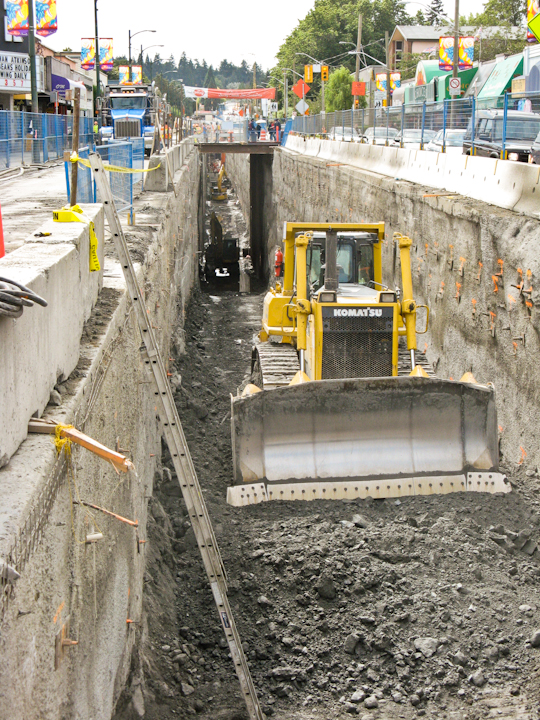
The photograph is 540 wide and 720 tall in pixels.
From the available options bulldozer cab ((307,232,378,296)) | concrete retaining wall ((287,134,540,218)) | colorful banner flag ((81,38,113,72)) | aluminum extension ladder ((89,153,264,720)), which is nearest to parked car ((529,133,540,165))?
concrete retaining wall ((287,134,540,218))

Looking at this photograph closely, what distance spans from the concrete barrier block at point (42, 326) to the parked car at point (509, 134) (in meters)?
10.5

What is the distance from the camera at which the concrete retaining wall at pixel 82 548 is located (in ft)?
10.6

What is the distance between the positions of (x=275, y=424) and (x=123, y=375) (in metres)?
2.80

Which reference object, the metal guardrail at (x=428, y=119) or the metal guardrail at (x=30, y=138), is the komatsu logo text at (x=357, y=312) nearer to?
the metal guardrail at (x=428, y=119)

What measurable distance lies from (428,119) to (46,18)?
26334 millimetres

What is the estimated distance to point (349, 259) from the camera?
11281 millimetres

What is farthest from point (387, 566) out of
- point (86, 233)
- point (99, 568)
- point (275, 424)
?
point (86, 233)

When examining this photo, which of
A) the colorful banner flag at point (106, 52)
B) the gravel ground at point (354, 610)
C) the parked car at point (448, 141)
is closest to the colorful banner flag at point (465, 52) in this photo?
the parked car at point (448, 141)

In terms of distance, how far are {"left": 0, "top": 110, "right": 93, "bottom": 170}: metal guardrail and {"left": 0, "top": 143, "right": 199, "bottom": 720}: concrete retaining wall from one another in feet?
57.1

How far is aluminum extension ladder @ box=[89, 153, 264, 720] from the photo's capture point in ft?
17.2

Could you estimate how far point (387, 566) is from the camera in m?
7.86

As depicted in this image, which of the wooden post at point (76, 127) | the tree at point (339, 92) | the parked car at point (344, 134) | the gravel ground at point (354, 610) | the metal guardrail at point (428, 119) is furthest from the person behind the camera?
the tree at point (339, 92)

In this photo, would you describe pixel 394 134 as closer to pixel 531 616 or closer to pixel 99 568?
pixel 531 616

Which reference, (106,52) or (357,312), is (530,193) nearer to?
(357,312)
